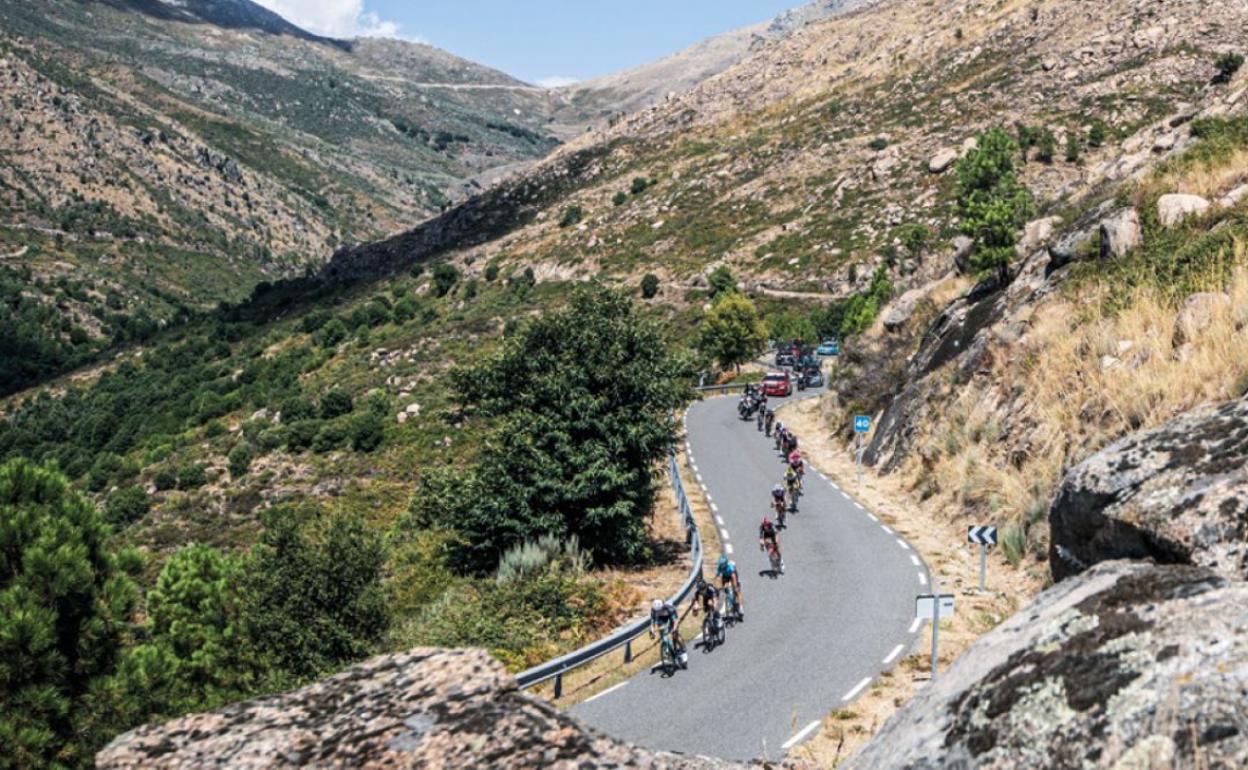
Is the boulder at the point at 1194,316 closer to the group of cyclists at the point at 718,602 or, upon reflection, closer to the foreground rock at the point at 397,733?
the group of cyclists at the point at 718,602

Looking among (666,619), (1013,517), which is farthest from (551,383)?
(1013,517)

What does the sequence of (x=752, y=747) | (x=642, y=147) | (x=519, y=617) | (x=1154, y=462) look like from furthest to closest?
1. (x=642, y=147)
2. (x=519, y=617)
3. (x=752, y=747)
4. (x=1154, y=462)

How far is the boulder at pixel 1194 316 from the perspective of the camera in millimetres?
12633

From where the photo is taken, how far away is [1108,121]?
7088cm

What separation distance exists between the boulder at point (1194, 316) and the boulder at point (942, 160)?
223 feet

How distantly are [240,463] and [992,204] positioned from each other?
5060cm

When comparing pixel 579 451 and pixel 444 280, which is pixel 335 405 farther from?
pixel 579 451

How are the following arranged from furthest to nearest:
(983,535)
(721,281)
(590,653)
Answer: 1. (721,281)
2. (983,535)
3. (590,653)

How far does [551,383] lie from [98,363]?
10558 centimetres

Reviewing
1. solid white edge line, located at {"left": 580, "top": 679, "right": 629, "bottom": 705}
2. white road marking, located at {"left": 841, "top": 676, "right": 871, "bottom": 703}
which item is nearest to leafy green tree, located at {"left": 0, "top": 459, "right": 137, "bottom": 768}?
solid white edge line, located at {"left": 580, "top": 679, "right": 629, "bottom": 705}

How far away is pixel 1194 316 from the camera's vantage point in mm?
13461

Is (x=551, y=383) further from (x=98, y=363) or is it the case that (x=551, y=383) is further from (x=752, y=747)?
(x=98, y=363)

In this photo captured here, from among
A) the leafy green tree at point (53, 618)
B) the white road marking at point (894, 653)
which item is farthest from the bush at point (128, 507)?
the white road marking at point (894, 653)

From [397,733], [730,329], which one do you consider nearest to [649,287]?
[730,329]
